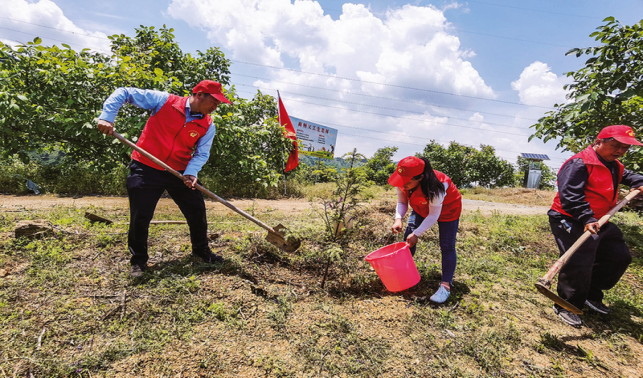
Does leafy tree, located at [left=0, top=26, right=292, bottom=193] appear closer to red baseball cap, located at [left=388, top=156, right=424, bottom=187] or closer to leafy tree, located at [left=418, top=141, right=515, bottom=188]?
red baseball cap, located at [left=388, top=156, right=424, bottom=187]

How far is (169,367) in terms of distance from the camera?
181 centimetres

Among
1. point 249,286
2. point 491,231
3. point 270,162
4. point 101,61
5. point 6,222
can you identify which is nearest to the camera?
point 249,286

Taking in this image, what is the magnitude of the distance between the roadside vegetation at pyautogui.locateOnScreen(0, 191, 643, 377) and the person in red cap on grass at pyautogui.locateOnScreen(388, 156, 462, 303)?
39cm

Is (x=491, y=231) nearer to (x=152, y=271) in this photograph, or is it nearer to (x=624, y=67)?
(x=624, y=67)

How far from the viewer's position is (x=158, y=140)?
277 centimetres

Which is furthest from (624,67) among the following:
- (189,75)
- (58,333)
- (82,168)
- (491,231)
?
(82,168)

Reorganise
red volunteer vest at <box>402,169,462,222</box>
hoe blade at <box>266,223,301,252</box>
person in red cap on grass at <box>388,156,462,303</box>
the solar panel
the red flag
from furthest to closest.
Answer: the solar panel, the red flag, hoe blade at <box>266,223,301,252</box>, red volunteer vest at <box>402,169,462,222</box>, person in red cap on grass at <box>388,156,462,303</box>

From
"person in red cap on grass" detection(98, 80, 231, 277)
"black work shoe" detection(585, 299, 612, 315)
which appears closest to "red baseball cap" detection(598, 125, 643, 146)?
"black work shoe" detection(585, 299, 612, 315)

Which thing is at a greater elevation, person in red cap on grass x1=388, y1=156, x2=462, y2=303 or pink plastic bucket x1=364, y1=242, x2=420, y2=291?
person in red cap on grass x1=388, y1=156, x2=462, y2=303

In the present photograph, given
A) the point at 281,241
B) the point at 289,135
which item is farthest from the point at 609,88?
the point at 289,135

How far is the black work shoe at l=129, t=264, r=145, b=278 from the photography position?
2691mm

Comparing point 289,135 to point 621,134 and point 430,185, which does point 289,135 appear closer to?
point 430,185

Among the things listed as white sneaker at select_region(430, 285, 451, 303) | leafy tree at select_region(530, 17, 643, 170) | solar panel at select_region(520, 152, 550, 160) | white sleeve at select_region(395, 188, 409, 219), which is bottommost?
white sneaker at select_region(430, 285, 451, 303)

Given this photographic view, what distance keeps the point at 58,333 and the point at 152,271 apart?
0.91 metres
